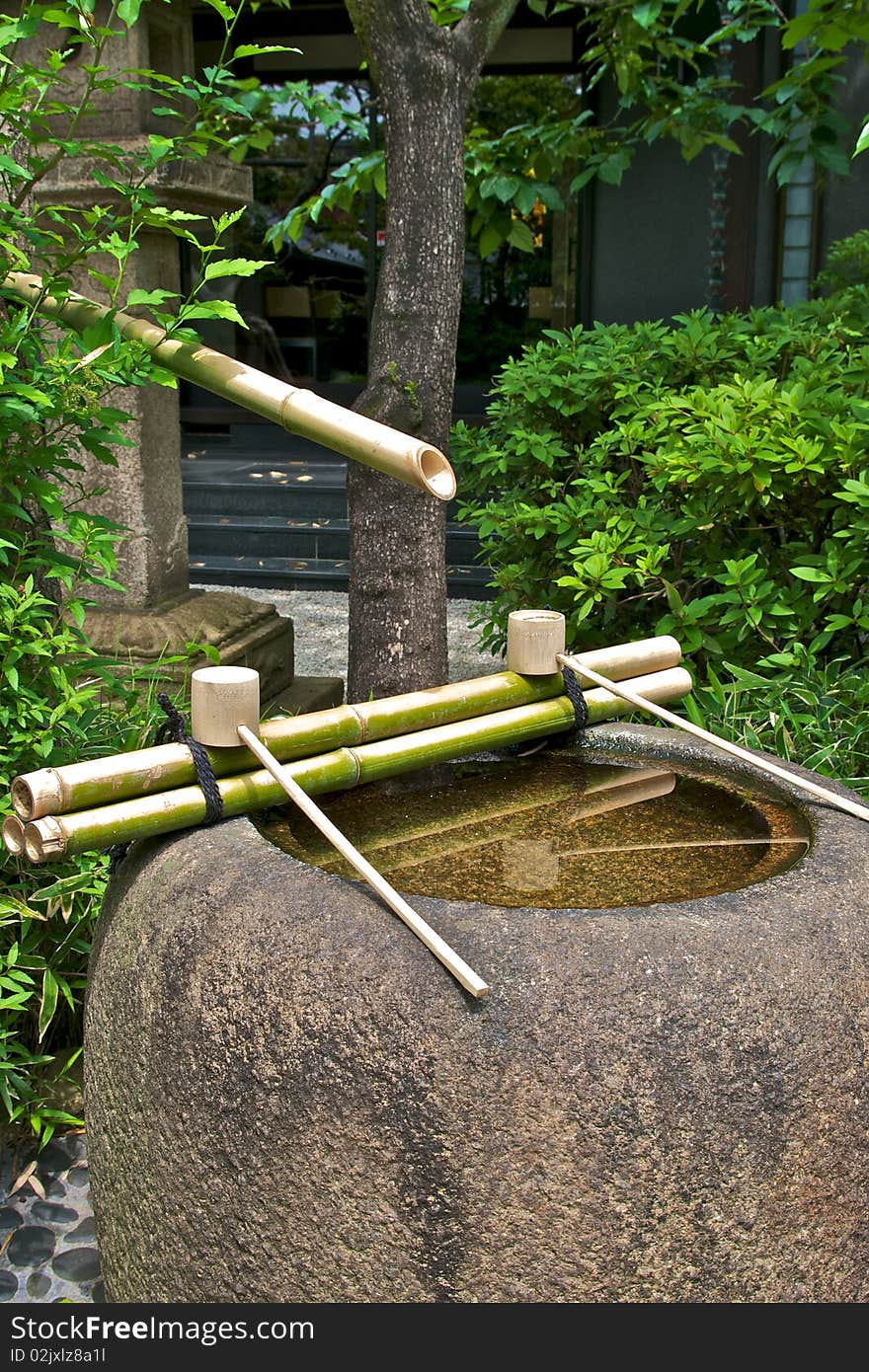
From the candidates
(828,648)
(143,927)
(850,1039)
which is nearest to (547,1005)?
(850,1039)

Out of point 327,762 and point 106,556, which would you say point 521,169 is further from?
point 327,762

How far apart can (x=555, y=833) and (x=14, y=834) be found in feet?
2.75

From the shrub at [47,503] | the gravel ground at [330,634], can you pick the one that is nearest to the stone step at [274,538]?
the gravel ground at [330,634]

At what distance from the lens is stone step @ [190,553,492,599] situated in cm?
783

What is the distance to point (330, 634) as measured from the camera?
6875 mm

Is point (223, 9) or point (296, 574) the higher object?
point (223, 9)

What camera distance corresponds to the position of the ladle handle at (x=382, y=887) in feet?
4.83

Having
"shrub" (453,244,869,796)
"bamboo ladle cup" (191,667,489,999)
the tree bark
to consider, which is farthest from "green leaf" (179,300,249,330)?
"shrub" (453,244,869,796)

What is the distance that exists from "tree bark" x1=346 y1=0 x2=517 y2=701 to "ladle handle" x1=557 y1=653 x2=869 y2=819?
4.44ft

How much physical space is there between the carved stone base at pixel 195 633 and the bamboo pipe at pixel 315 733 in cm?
211

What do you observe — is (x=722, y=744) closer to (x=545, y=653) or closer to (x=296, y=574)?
(x=545, y=653)

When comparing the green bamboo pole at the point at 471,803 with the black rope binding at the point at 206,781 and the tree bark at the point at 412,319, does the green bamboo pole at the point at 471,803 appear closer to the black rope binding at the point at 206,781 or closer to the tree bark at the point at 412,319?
the black rope binding at the point at 206,781

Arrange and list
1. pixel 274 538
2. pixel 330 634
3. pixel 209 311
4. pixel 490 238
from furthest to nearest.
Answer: pixel 274 538 → pixel 330 634 → pixel 490 238 → pixel 209 311

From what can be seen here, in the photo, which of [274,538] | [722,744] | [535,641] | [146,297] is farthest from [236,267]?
[274,538]
